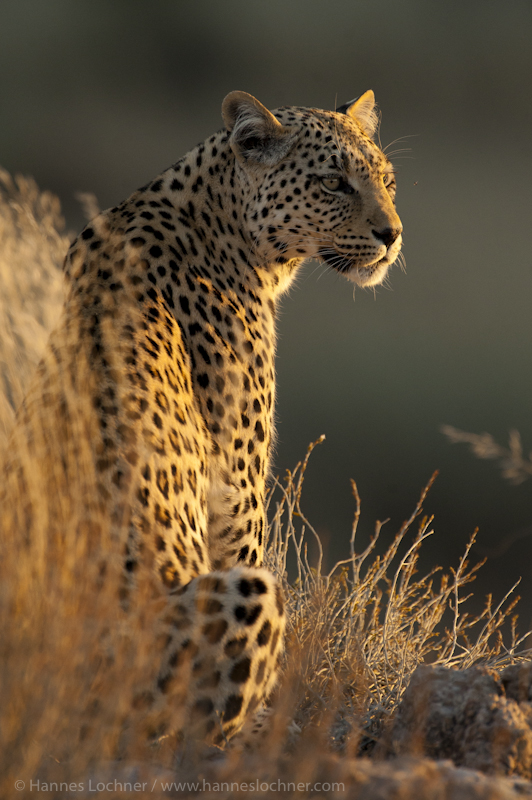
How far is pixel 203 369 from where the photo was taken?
12.4 ft

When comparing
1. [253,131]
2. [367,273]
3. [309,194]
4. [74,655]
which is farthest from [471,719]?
[253,131]

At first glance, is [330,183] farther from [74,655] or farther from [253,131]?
[74,655]

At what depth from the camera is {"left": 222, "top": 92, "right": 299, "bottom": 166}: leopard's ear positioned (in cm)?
415

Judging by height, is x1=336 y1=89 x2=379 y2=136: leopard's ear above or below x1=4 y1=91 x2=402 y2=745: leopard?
above

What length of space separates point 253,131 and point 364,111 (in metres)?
1.11

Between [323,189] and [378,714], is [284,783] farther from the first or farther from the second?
[323,189]

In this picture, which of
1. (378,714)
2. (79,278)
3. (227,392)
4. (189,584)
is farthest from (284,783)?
(79,278)

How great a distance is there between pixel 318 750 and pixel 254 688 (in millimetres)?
695

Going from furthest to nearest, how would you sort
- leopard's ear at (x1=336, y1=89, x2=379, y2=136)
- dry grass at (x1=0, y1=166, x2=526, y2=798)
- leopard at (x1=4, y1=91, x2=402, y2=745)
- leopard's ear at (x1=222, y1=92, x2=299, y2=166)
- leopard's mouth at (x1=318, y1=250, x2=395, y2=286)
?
leopard's ear at (x1=336, y1=89, x2=379, y2=136)
leopard's mouth at (x1=318, y1=250, x2=395, y2=286)
leopard's ear at (x1=222, y1=92, x2=299, y2=166)
leopard at (x1=4, y1=91, x2=402, y2=745)
dry grass at (x1=0, y1=166, x2=526, y2=798)

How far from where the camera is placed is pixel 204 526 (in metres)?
3.52

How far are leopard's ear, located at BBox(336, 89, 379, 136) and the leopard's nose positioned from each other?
2.74 feet

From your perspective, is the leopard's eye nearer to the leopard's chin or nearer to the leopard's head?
the leopard's head

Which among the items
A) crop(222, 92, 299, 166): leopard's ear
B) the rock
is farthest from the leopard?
the rock

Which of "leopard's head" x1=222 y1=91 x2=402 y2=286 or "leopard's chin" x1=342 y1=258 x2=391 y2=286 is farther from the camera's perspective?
"leopard's chin" x1=342 y1=258 x2=391 y2=286
